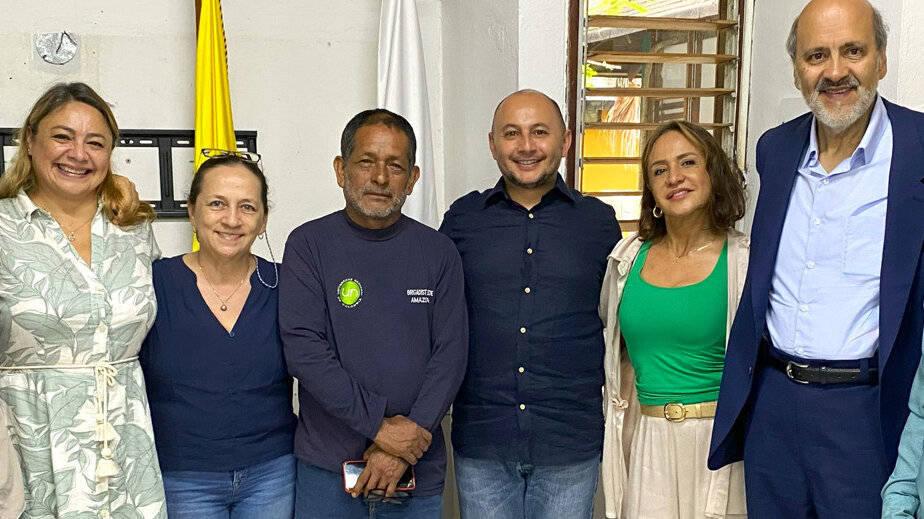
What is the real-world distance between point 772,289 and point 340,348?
1093mm

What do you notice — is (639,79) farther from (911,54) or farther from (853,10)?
(853,10)

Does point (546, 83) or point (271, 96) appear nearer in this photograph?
point (546, 83)

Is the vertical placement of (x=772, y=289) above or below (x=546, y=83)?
below

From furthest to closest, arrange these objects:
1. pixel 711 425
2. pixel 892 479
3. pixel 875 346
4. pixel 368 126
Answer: pixel 368 126 → pixel 711 425 → pixel 875 346 → pixel 892 479

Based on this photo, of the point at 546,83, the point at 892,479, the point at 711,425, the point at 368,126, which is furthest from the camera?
the point at 546,83

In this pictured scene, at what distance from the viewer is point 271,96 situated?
376 cm

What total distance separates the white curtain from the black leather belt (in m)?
1.92

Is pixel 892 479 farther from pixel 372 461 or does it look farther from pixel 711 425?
pixel 372 461

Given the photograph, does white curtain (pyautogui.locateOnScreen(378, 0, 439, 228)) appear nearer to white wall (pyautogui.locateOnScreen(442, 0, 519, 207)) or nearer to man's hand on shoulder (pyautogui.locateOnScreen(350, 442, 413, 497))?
white wall (pyautogui.locateOnScreen(442, 0, 519, 207))

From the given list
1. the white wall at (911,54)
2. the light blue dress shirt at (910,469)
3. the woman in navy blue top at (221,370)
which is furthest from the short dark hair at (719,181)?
the woman in navy blue top at (221,370)

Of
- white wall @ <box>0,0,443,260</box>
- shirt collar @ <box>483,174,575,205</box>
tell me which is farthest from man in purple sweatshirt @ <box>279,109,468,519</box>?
white wall @ <box>0,0,443,260</box>

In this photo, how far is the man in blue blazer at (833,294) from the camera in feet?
6.03

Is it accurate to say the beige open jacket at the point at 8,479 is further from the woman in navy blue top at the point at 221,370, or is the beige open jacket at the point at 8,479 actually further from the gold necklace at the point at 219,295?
the gold necklace at the point at 219,295

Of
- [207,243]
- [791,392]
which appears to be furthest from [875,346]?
[207,243]
